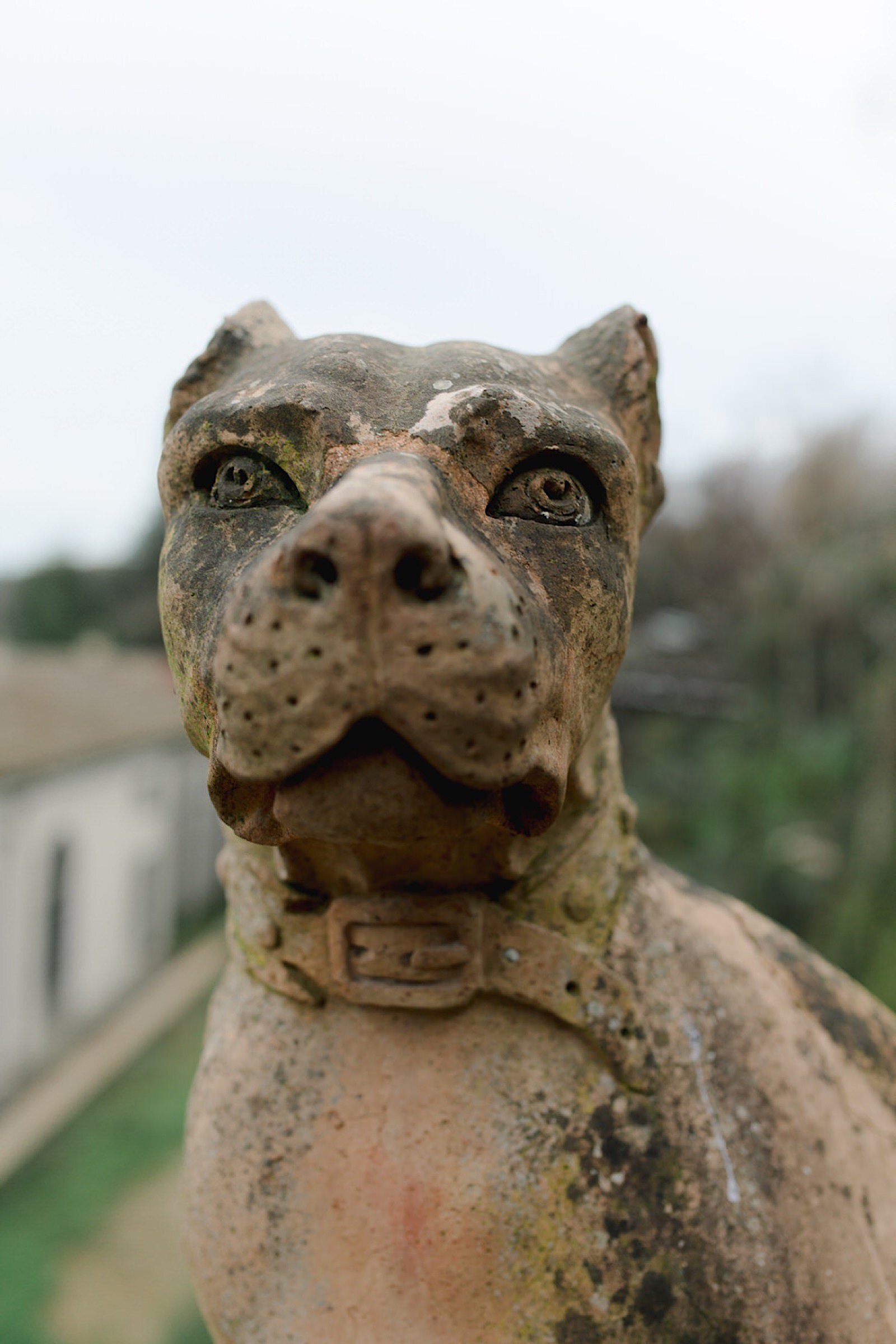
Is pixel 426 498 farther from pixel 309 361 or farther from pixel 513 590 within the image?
pixel 309 361

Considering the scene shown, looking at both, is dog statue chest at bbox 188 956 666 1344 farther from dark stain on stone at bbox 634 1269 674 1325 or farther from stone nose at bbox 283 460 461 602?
stone nose at bbox 283 460 461 602

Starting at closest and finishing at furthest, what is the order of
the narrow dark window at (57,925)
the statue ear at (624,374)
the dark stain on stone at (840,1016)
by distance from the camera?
1. the statue ear at (624,374)
2. the dark stain on stone at (840,1016)
3. the narrow dark window at (57,925)

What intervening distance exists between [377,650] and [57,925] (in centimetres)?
1030

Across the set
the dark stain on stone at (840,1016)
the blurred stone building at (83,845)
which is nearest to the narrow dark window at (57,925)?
the blurred stone building at (83,845)

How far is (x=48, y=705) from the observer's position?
1134cm

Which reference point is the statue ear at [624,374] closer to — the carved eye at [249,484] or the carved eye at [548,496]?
the carved eye at [548,496]

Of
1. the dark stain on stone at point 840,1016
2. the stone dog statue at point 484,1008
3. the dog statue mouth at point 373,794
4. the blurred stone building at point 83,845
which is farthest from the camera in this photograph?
the blurred stone building at point 83,845

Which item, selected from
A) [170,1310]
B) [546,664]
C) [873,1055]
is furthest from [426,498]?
[170,1310]

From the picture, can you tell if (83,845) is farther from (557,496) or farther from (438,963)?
(557,496)

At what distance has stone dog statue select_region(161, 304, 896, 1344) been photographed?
4.42ft

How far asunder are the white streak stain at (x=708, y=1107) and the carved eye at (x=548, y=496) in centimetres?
85

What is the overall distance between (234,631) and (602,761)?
0.78 meters

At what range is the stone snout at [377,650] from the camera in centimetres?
107

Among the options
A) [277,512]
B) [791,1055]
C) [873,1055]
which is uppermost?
[277,512]
